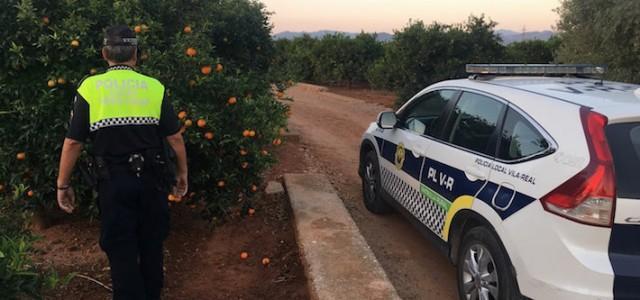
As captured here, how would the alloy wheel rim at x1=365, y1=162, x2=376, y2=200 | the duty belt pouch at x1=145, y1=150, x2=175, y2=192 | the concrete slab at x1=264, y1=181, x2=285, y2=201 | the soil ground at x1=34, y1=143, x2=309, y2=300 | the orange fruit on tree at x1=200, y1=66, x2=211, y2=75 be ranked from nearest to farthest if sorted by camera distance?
the duty belt pouch at x1=145, y1=150, x2=175, y2=192 → the soil ground at x1=34, y1=143, x2=309, y2=300 → the orange fruit on tree at x1=200, y1=66, x2=211, y2=75 → the alloy wheel rim at x1=365, y1=162, x2=376, y2=200 → the concrete slab at x1=264, y1=181, x2=285, y2=201

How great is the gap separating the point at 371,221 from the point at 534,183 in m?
2.99

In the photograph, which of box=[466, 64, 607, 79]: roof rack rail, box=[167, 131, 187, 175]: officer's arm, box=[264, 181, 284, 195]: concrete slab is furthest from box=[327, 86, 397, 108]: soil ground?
box=[167, 131, 187, 175]: officer's arm

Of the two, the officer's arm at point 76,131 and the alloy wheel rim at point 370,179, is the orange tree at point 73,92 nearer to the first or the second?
the officer's arm at point 76,131

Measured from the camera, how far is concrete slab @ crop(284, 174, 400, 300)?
3699 millimetres

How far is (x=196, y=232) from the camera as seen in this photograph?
526 cm

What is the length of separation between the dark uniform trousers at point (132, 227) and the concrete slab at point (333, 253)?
44.0 inches

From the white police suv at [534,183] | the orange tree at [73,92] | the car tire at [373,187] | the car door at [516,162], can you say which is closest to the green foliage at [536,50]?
the car tire at [373,187]

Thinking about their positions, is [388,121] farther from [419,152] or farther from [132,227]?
[132,227]

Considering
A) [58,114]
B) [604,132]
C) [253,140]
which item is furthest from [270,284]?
[604,132]

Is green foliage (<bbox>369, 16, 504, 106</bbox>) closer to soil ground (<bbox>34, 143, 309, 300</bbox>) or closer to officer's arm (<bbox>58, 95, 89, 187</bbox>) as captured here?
soil ground (<bbox>34, 143, 309, 300</bbox>)

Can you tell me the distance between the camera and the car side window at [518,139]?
3.17 meters

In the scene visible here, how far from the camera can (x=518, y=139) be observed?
3.37m

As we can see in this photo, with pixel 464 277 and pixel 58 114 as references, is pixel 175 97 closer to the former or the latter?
pixel 58 114

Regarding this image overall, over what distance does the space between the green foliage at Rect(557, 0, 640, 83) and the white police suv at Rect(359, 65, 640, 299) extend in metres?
6.30
